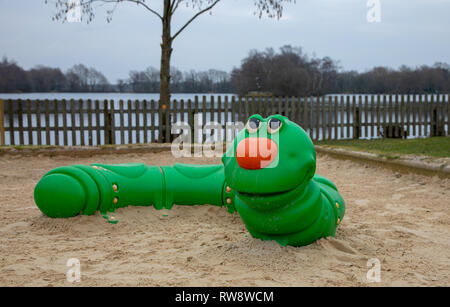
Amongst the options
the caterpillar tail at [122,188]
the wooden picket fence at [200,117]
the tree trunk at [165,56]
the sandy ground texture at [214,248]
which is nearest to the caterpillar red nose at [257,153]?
the sandy ground texture at [214,248]

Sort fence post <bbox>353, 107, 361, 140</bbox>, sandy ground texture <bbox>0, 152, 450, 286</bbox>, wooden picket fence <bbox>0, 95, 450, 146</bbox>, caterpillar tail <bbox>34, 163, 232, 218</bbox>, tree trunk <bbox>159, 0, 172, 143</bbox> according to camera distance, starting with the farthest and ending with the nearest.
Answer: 1. fence post <bbox>353, 107, 361, 140</bbox>
2. tree trunk <bbox>159, 0, 172, 143</bbox>
3. wooden picket fence <bbox>0, 95, 450, 146</bbox>
4. caterpillar tail <bbox>34, 163, 232, 218</bbox>
5. sandy ground texture <bbox>0, 152, 450, 286</bbox>

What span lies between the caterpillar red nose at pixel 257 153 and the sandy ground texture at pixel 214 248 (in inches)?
29.2

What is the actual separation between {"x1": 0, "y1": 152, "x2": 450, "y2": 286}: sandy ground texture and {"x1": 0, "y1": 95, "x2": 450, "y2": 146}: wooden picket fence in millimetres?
6769

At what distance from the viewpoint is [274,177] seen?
10.3ft

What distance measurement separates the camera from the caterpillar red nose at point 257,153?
3.15 m

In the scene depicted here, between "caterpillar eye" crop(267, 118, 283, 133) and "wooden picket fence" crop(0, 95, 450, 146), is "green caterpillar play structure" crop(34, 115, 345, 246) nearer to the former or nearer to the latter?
"caterpillar eye" crop(267, 118, 283, 133)

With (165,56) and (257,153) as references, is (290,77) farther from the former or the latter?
(257,153)

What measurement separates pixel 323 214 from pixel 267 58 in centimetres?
1640

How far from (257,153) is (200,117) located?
406 inches

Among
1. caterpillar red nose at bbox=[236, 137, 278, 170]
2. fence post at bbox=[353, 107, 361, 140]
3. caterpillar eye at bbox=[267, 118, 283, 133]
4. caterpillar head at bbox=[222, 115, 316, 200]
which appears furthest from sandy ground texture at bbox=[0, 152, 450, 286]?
fence post at bbox=[353, 107, 361, 140]

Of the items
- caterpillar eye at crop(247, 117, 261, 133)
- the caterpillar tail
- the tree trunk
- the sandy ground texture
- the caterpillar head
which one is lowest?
the sandy ground texture

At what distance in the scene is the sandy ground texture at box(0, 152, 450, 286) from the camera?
2973mm

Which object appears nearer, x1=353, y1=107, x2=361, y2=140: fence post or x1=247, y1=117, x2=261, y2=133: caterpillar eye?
x1=247, y1=117, x2=261, y2=133: caterpillar eye

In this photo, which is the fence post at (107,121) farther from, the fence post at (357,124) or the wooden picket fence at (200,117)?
the fence post at (357,124)
